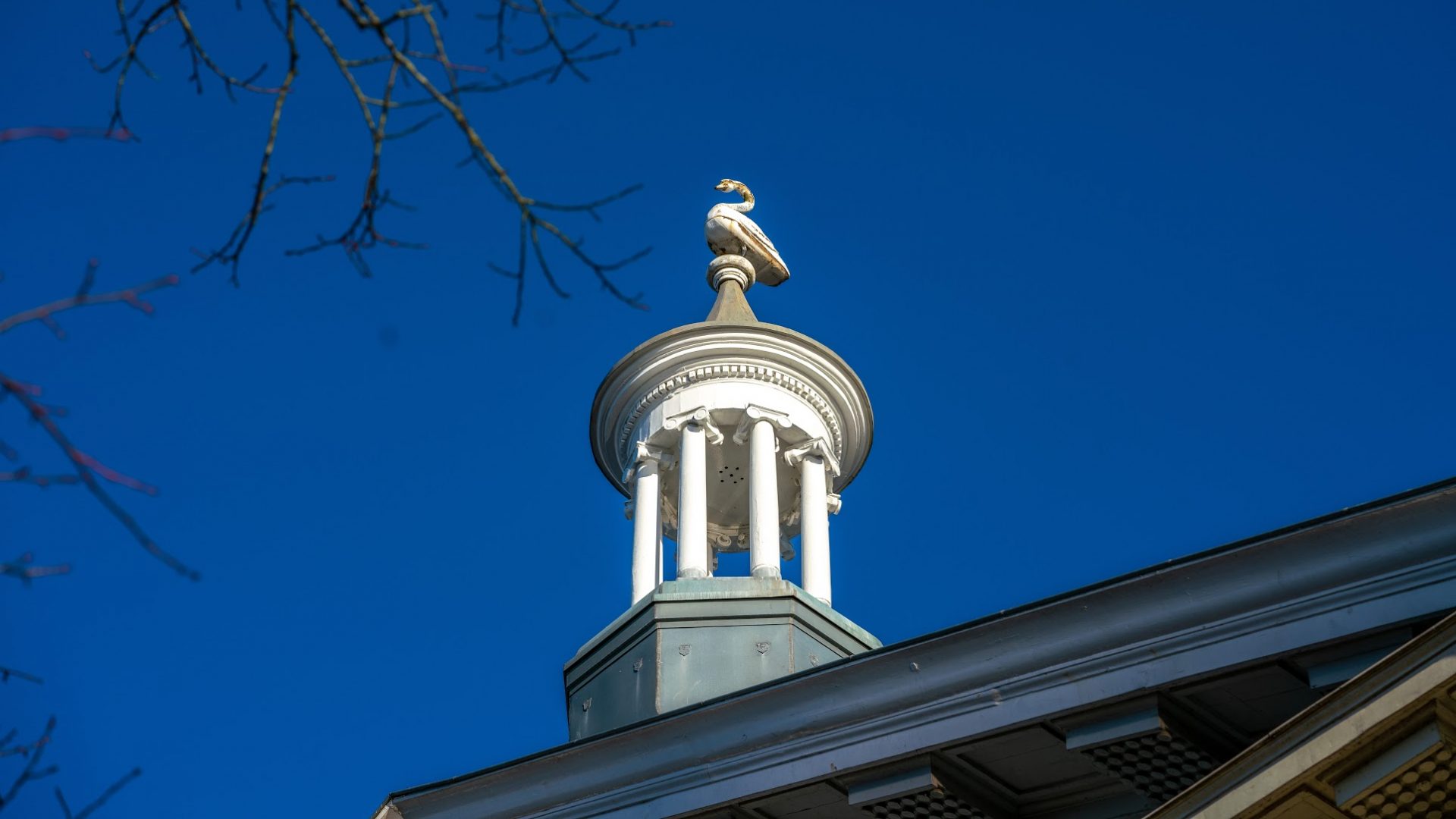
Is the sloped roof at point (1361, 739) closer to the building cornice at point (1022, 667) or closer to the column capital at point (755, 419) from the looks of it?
the building cornice at point (1022, 667)

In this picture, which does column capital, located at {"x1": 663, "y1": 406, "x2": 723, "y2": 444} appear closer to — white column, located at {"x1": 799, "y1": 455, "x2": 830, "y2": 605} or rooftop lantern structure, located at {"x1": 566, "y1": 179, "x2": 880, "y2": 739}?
rooftop lantern structure, located at {"x1": 566, "y1": 179, "x2": 880, "y2": 739}

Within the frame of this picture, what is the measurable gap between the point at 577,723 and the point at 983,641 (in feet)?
20.6

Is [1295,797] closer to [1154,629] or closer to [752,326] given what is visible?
[1154,629]

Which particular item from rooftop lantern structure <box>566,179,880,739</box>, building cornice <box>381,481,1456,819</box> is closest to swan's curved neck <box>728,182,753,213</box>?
rooftop lantern structure <box>566,179,880,739</box>

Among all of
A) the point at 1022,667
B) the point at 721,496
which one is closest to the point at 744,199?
the point at 721,496

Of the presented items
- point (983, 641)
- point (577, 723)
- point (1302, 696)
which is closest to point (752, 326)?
point (577, 723)

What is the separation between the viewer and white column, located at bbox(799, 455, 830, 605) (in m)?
18.9

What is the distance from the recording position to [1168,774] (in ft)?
36.8

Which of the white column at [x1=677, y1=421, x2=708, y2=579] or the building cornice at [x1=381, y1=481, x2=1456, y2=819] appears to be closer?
the building cornice at [x1=381, y1=481, x2=1456, y2=819]

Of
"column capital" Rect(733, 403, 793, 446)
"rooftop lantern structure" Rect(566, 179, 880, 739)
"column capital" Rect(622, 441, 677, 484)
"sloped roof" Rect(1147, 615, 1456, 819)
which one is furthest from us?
"column capital" Rect(622, 441, 677, 484)

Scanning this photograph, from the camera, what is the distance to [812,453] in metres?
20.0

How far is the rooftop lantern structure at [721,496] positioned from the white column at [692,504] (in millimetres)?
16

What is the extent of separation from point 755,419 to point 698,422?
1.81 feet

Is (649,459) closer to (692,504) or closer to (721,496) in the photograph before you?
(692,504)
